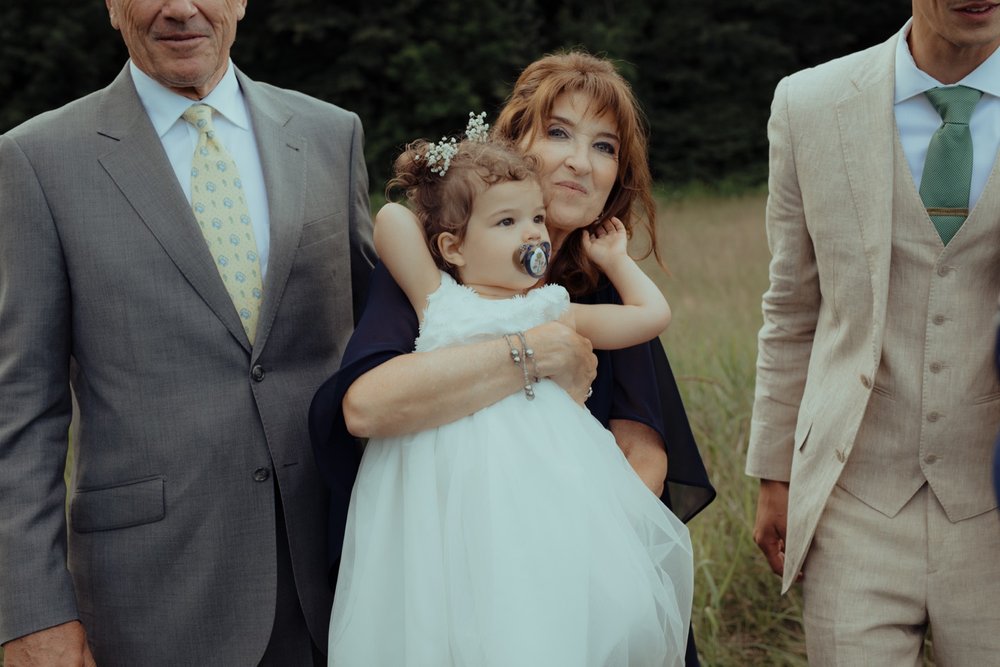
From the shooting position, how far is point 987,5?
2.40 metres

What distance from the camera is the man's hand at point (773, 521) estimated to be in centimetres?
299

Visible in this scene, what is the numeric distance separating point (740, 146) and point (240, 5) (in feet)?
52.1

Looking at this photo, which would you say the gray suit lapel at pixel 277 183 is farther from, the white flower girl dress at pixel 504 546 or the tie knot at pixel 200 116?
the white flower girl dress at pixel 504 546

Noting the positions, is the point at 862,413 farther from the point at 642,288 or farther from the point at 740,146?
the point at 740,146

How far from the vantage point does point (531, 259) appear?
7.73 feet

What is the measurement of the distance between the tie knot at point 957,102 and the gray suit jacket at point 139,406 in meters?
1.42

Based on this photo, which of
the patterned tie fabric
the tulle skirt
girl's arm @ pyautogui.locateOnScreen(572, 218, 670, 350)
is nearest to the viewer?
the tulle skirt

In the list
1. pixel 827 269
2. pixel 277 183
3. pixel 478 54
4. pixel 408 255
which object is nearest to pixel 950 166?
pixel 827 269

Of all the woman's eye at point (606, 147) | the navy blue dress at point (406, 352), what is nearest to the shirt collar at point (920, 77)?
the woman's eye at point (606, 147)

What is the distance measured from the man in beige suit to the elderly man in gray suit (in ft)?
3.76

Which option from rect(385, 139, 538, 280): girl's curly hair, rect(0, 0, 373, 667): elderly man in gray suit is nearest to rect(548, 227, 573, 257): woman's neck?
rect(385, 139, 538, 280): girl's curly hair

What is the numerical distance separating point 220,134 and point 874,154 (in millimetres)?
1454

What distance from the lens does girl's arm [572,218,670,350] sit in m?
2.47

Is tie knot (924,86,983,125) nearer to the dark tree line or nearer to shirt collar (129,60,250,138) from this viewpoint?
shirt collar (129,60,250,138)
